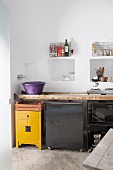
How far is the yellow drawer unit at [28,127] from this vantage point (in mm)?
3254

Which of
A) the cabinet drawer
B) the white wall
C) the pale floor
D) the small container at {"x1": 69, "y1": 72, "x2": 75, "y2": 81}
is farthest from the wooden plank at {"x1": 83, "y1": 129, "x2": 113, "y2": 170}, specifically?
the small container at {"x1": 69, "y1": 72, "x2": 75, "y2": 81}

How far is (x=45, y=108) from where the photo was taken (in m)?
3.29

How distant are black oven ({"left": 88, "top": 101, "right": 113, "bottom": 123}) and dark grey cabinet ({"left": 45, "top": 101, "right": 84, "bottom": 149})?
0.49ft

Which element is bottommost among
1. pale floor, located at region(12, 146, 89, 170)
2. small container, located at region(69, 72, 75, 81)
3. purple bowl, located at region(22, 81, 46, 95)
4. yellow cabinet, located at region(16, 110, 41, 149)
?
pale floor, located at region(12, 146, 89, 170)

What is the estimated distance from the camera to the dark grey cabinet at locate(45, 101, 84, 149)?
313 centimetres

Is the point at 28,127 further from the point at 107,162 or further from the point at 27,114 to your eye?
the point at 107,162

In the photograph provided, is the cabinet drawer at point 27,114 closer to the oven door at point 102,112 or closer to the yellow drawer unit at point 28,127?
the yellow drawer unit at point 28,127

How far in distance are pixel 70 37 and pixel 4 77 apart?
203 centimetres

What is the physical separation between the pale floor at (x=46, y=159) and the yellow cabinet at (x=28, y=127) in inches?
5.7

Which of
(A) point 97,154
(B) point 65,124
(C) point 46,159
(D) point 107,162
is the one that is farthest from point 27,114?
(D) point 107,162

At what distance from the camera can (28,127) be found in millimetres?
3277

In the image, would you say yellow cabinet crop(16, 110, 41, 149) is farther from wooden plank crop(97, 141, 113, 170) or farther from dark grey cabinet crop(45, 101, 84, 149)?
wooden plank crop(97, 141, 113, 170)

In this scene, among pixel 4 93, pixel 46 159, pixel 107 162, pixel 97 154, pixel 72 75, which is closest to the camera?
pixel 107 162

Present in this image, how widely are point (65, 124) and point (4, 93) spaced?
1.40 meters
